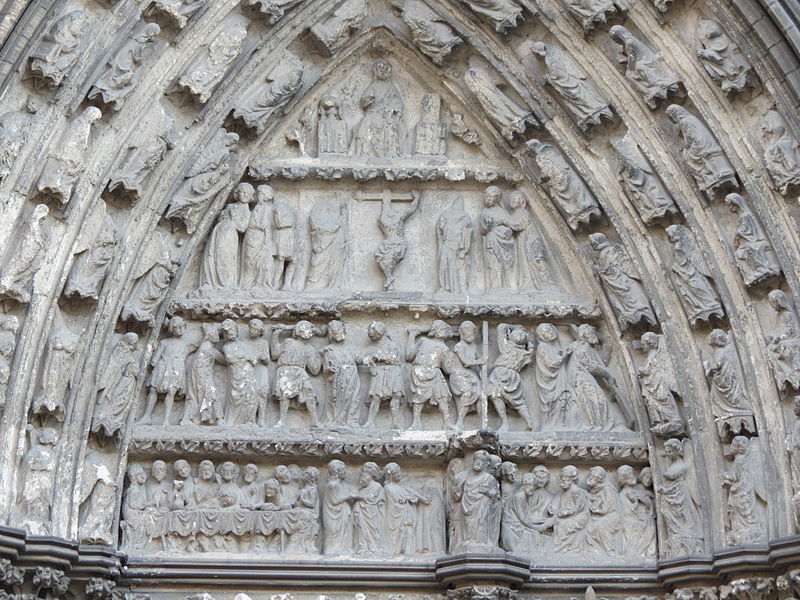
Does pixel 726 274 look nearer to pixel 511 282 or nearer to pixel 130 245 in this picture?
pixel 511 282

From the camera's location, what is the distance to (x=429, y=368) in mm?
11250

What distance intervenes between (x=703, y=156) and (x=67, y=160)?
165 inches

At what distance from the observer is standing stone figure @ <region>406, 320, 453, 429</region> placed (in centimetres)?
1117

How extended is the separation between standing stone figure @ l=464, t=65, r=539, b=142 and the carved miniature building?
25 millimetres

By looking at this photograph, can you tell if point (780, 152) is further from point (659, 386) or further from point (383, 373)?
point (383, 373)

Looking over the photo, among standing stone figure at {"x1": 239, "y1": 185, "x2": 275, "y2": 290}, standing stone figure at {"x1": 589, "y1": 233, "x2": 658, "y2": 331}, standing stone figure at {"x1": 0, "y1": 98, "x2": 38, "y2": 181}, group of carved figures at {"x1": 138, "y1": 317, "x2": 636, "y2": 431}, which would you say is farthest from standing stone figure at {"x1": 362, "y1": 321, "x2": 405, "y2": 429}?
standing stone figure at {"x1": 0, "y1": 98, "x2": 38, "y2": 181}

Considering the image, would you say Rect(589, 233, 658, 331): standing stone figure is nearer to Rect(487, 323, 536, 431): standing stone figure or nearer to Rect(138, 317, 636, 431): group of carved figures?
Rect(138, 317, 636, 431): group of carved figures

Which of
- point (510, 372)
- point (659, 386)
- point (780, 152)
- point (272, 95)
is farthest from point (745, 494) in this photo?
point (272, 95)

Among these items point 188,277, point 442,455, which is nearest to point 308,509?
point 442,455

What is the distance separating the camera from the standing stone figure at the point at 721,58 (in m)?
10.8

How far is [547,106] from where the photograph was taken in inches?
460

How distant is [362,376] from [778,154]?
3164mm

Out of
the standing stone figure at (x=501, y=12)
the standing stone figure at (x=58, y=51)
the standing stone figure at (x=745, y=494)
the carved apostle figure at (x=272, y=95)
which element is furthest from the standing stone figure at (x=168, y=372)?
the standing stone figure at (x=745, y=494)

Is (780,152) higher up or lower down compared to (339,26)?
lower down
